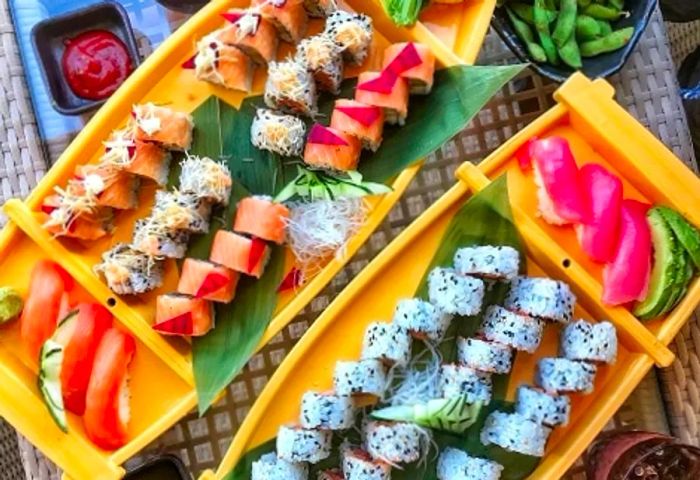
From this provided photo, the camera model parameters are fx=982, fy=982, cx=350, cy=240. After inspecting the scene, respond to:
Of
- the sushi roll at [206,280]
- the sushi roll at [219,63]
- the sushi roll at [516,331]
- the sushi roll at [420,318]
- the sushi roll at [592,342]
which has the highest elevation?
the sushi roll at [219,63]

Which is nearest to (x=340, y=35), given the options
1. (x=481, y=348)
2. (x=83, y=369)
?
(x=481, y=348)

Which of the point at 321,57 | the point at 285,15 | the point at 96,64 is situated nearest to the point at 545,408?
the point at 321,57

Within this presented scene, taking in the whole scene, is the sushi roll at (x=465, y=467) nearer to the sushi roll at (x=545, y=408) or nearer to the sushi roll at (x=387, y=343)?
the sushi roll at (x=545, y=408)

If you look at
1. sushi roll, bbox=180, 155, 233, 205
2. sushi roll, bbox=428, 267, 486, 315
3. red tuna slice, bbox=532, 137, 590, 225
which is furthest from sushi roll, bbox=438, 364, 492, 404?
sushi roll, bbox=180, 155, 233, 205

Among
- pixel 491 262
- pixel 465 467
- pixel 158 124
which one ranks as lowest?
pixel 465 467

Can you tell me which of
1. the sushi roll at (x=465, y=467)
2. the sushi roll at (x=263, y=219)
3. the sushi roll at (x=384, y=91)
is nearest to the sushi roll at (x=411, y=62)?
the sushi roll at (x=384, y=91)

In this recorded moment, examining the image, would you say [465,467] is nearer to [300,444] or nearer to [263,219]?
[300,444]

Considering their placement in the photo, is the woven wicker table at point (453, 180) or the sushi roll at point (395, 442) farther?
the woven wicker table at point (453, 180)
